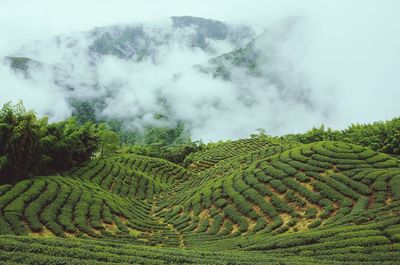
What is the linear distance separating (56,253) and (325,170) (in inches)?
910

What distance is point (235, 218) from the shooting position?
2531 cm

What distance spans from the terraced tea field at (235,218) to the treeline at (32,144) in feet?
7.59

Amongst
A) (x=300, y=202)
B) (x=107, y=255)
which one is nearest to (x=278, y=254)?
(x=107, y=255)

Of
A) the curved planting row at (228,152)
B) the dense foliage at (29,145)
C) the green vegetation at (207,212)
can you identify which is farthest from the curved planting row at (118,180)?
the curved planting row at (228,152)

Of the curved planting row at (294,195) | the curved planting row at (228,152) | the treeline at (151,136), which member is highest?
the treeline at (151,136)

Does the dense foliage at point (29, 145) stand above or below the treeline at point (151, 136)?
below

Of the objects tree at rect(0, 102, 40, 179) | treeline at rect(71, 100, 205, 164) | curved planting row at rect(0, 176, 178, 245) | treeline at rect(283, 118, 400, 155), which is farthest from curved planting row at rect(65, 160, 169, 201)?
treeline at rect(71, 100, 205, 164)

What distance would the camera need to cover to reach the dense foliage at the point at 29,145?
28.6 meters

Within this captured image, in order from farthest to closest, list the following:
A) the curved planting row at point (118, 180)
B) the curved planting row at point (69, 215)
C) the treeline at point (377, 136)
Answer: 1. the treeline at point (377, 136)
2. the curved planting row at point (118, 180)
3. the curved planting row at point (69, 215)

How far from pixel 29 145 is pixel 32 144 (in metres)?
0.27

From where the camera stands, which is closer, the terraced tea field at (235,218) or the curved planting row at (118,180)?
the terraced tea field at (235,218)

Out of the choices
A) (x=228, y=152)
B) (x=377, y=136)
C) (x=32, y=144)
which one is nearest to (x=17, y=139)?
(x=32, y=144)

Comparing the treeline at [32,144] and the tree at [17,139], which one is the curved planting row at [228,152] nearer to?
the treeline at [32,144]

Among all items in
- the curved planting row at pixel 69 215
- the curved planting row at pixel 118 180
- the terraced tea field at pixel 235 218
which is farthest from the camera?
the curved planting row at pixel 118 180
